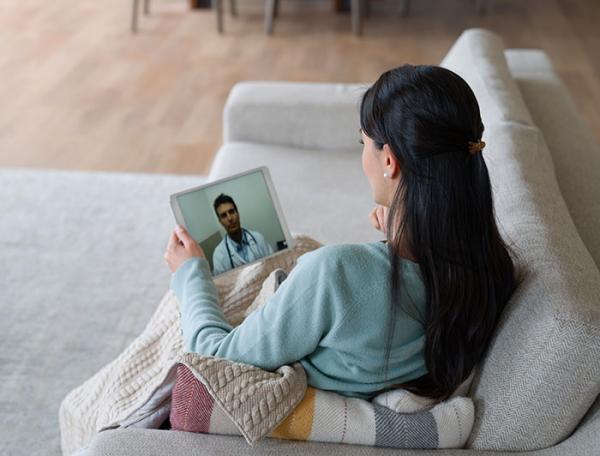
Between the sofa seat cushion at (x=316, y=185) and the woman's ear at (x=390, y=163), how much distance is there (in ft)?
2.93

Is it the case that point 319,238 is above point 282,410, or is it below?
below

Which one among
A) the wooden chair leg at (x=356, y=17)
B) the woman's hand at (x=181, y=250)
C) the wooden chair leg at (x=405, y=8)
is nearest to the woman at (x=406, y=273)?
the woman's hand at (x=181, y=250)

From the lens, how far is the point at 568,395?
3.73ft

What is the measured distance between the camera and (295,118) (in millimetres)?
2498

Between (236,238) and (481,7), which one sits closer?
(236,238)

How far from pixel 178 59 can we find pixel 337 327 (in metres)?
3.49

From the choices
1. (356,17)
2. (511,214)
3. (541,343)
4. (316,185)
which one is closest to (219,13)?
(356,17)

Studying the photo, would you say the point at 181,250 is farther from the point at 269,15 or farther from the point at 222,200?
the point at 269,15

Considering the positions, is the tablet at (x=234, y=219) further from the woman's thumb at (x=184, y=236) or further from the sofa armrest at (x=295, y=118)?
the sofa armrest at (x=295, y=118)

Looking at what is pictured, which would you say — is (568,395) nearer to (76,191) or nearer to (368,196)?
(368,196)

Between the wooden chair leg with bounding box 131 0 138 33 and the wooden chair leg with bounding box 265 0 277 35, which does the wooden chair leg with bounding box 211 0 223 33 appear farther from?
the wooden chair leg with bounding box 131 0 138 33

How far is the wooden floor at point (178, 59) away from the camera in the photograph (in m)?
3.50

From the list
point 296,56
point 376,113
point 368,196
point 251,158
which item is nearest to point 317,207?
point 368,196

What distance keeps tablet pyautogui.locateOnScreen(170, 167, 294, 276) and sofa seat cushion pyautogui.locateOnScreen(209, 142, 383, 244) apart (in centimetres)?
47
